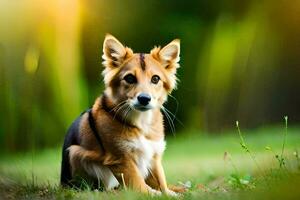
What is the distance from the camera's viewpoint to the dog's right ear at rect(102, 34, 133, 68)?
13.9ft

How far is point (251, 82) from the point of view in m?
4.47

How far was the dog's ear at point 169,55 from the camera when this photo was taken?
425 cm

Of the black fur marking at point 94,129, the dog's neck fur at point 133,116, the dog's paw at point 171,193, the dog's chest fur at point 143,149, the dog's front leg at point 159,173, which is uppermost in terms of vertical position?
the dog's neck fur at point 133,116

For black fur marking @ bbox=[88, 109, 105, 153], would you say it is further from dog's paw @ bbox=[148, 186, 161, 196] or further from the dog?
dog's paw @ bbox=[148, 186, 161, 196]

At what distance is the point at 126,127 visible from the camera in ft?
13.9

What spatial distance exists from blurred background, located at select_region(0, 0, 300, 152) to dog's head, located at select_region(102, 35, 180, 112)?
12 cm

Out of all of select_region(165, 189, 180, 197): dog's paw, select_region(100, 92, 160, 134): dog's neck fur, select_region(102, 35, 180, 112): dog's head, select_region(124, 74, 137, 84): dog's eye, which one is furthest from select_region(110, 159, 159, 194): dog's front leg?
select_region(124, 74, 137, 84): dog's eye

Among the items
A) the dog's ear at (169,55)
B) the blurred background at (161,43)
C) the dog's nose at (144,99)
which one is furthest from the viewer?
the blurred background at (161,43)

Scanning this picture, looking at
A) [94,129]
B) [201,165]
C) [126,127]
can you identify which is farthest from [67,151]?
[201,165]

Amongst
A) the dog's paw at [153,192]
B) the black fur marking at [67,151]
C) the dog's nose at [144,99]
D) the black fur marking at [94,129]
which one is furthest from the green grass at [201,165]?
the dog's nose at [144,99]

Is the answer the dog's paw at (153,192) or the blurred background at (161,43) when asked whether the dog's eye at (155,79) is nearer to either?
the blurred background at (161,43)

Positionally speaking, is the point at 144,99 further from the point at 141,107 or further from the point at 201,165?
the point at 201,165

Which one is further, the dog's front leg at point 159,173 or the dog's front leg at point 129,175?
the dog's front leg at point 159,173

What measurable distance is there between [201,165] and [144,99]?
630 millimetres
